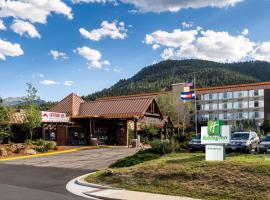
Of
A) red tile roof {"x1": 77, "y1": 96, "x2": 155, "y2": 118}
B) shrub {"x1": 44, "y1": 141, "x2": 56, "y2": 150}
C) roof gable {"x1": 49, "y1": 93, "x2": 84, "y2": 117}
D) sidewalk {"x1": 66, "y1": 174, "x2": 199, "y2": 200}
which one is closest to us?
sidewalk {"x1": 66, "y1": 174, "x2": 199, "y2": 200}

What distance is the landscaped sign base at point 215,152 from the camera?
15.9 m

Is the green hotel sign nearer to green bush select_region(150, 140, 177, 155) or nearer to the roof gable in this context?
green bush select_region(150, 140, 177, 155)

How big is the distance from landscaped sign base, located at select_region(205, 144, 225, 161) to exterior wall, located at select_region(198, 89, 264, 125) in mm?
101838

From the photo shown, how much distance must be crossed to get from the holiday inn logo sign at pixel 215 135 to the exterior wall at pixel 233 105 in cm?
10132

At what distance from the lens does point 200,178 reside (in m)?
14.4

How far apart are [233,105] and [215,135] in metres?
106

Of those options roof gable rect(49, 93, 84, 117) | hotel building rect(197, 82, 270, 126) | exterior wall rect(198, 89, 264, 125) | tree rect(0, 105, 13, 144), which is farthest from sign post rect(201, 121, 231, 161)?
exterior wall rect(198, 89, 264, 125)

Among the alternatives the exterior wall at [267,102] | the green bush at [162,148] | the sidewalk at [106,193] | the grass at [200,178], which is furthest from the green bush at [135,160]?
the exterior wall at [267,102]

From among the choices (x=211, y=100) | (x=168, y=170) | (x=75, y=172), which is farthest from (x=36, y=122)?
(x=211, y=100)

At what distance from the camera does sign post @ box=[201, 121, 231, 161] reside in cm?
1598

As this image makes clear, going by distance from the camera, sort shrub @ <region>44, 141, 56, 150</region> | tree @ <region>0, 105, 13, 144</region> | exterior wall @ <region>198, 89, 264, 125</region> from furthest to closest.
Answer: exterior wall @ <region>198, 89, 264, 125</region>
shrub @ <region>44, 141, 56, 150</region>
tree @ <region>0, 105, 13, 144</region>

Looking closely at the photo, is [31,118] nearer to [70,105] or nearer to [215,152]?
[70,105]

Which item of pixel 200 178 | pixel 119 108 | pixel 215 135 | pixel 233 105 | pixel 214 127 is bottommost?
pixel 200 178

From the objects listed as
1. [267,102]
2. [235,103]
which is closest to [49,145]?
[267,102]
